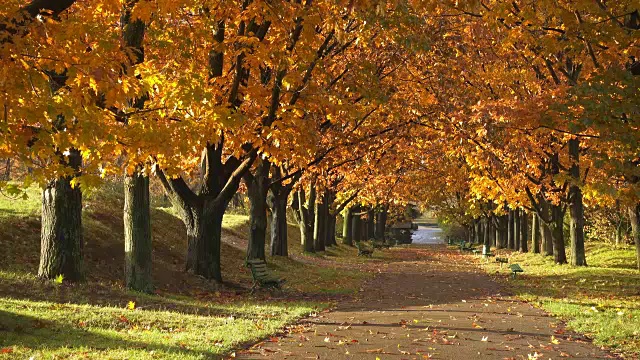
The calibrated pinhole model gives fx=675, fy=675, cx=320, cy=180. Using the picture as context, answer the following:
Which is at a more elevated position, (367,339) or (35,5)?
(35,5)

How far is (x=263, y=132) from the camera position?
15.3m

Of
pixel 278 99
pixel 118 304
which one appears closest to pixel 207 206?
pixel 278 99

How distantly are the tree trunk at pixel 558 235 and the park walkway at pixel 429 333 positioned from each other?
487 inches

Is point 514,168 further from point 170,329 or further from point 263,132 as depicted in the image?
point 170,329

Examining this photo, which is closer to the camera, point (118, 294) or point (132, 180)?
point (118, 294)

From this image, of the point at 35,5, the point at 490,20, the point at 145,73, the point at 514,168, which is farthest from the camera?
the point at 514,168

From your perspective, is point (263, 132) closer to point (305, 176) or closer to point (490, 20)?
point (490, 20)

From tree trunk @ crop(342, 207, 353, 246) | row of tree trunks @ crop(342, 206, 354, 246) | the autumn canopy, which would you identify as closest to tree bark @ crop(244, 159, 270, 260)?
the autumn canopy

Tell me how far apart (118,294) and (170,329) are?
153 inches

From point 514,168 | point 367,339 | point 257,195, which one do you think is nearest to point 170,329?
point 367,339

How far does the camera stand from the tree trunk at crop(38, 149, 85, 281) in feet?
48.0

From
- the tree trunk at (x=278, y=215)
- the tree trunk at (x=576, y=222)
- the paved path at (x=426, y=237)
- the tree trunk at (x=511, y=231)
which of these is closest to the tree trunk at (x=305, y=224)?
the tree trunk at (x=278, y=215)

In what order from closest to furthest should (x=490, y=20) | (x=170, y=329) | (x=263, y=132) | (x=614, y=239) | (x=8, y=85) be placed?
(x=8, y=85) → (x=170, y=329) → (x=490, y=20) → (x=263, y=132) → (x=614, y=239)

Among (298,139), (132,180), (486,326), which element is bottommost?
(486,326)
